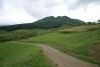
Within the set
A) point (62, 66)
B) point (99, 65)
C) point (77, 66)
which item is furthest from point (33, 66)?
point (99, 65)

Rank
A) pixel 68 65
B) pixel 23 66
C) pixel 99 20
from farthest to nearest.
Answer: pixel 99 20, pixel 68 65, pixel 23 66

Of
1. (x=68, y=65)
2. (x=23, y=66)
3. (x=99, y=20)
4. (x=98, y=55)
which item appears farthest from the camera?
(x=99, y=20)

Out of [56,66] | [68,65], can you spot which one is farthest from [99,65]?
[56,66]

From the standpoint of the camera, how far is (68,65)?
10164mm

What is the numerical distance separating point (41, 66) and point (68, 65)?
4.84 m

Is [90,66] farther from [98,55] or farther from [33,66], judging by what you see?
[33,66]

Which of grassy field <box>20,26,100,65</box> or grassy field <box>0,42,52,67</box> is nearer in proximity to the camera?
grassy field <box>0,42,52,67</box>

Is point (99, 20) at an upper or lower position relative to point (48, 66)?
upper

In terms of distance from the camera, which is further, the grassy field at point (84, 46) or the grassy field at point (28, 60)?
the grassy field at point (84, 46)

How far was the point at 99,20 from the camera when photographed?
217 feet

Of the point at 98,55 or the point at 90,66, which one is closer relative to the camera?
the point at 90,66

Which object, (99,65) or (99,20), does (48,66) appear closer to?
(99,65)

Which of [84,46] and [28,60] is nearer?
[28,60]

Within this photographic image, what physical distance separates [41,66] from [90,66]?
27.6 ft
